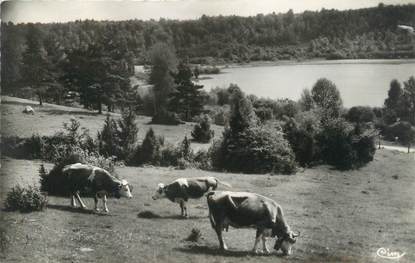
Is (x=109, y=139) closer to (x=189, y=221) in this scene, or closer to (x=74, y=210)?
(x=74, y=210)

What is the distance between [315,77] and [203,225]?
7.04 metres

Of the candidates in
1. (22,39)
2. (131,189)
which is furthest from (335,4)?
(22,39)

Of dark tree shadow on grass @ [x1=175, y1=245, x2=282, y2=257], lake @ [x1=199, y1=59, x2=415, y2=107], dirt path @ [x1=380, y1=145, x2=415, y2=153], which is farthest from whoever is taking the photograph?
dirt path @ [x1=380, y1=145, x2=415, y2=153]

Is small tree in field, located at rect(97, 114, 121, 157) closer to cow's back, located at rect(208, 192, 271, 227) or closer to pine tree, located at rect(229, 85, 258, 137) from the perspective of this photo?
pine tree, located at rect(229, 85, 258, 137)

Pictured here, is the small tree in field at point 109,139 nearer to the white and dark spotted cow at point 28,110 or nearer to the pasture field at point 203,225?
the pasture field at point 203,225

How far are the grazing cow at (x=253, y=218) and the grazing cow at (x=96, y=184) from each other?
336 cm

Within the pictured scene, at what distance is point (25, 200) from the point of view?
15461 millimetres

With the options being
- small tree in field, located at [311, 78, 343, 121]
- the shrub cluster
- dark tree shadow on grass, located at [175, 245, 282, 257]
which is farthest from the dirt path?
dark tree shadow on grass, located at [175, 245, 282, 257]

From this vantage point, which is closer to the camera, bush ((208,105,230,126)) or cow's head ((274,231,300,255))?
A: cow's head ((274,231,300,255))

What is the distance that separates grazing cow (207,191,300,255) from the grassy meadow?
1.34 ft

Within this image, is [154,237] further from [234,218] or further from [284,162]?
[284,162]

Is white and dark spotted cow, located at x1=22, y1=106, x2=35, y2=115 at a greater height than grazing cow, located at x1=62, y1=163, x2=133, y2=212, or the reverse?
white and dark spotted cow, located at x1=22, y1=106, x2=35, y2=115

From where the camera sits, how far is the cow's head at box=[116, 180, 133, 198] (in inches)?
639

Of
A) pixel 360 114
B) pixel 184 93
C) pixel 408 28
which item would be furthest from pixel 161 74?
pixel 360 114
